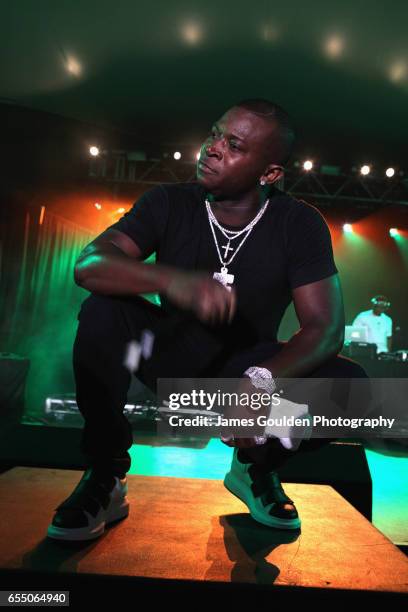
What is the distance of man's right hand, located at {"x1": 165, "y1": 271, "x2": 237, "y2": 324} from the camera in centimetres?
128

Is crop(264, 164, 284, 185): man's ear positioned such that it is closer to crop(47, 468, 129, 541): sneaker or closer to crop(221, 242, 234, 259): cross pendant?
crop(221, 242, 234, 259): cross pendant

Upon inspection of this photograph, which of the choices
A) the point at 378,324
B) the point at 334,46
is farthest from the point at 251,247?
the point at 378,324

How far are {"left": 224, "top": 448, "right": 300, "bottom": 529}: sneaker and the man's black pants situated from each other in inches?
1.8

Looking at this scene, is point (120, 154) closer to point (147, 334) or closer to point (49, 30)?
point (49, 30)

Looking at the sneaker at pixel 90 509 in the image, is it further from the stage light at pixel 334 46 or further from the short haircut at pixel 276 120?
the stage light at pixel 334 46

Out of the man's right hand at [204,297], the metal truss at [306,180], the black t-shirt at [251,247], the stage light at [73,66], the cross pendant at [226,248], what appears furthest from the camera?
the metal truss at [306,180]

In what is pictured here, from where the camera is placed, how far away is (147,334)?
1.63 meters

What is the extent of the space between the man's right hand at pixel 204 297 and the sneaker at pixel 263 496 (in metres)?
0.66

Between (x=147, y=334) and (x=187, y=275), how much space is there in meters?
0.35

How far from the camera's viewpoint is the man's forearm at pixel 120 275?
4.68ft

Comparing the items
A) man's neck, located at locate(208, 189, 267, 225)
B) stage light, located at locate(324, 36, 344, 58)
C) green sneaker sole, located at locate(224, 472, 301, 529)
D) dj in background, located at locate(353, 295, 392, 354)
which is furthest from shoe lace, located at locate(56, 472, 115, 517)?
dj in background, located at locate(353, 295, 392, 354)

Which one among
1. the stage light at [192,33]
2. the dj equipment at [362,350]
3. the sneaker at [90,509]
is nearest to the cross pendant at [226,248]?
the sneaker at [90,509]

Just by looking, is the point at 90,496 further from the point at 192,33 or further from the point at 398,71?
the point at 398,71

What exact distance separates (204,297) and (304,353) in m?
0.44
